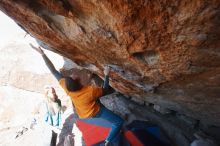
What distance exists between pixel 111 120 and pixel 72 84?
1.13m

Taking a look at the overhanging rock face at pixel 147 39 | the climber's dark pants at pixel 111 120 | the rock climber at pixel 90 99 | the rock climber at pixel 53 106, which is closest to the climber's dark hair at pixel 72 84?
the rock climber at pixel 90 99

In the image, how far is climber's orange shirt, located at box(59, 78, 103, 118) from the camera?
5.29 m

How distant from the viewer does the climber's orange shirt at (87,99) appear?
5.29m

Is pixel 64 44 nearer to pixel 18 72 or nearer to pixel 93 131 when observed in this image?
pixel 93 131

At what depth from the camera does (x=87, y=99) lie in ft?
17.5

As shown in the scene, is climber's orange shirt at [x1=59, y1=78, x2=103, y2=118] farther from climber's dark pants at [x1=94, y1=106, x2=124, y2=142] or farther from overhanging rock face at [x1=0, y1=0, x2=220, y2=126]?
overhanging rock face at [x1=0, y1=0, x2=220, y2=126]

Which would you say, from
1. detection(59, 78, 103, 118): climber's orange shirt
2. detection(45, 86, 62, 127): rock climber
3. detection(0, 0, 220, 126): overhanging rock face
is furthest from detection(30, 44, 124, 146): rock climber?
detection(45, 86, 62, 127): rock climber

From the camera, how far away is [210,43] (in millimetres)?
3289

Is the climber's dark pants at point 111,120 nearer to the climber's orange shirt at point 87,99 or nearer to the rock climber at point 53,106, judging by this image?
the climber's orange shirt at point 87,99

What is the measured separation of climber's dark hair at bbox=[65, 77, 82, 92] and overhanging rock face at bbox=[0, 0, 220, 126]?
1.81 ft

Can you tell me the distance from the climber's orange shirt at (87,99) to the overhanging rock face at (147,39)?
0.55 m

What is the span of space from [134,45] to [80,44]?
1.24 meters

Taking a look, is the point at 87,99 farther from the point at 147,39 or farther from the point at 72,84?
the point at 147,39

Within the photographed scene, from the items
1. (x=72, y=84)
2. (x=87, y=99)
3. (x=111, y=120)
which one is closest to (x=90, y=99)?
(x=87, y=99)
